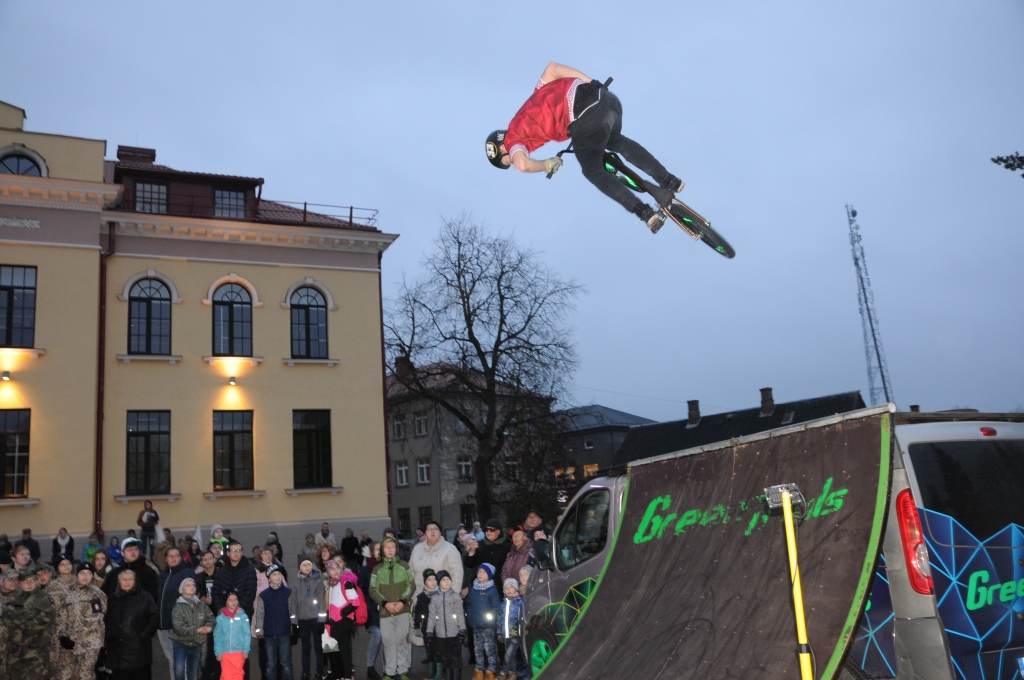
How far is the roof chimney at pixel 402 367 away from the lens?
1328 inches

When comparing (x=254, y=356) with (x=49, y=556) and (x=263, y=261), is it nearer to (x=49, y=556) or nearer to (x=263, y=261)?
(x=263, y=261)

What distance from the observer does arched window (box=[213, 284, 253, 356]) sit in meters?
24.0

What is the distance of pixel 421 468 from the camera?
60.6 meters

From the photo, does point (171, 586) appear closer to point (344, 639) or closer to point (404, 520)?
point (344, 639)

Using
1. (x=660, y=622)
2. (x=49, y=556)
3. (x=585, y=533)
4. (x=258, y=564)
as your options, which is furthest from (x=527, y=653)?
(x=49, y=556)

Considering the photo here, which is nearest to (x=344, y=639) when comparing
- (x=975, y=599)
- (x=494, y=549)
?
(x=494, y=549)

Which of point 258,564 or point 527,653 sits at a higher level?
point 258,564

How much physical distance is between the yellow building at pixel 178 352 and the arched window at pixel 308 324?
45 mm

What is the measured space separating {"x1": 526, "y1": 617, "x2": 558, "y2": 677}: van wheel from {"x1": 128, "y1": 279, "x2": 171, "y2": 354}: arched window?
17418 mm

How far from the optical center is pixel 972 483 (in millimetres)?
5156

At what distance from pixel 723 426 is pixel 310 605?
49.4m

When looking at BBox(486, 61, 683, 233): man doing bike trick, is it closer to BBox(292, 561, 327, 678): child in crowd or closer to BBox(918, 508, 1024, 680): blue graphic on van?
BBox(918, 508, 1024, 680): blue graphic on van

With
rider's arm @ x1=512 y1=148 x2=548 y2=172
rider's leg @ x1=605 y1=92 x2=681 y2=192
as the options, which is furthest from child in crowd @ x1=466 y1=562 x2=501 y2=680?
rider's arm @ x1=512 y1=148 x2=548 y2=172

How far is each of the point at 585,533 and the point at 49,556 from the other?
1678 cm
